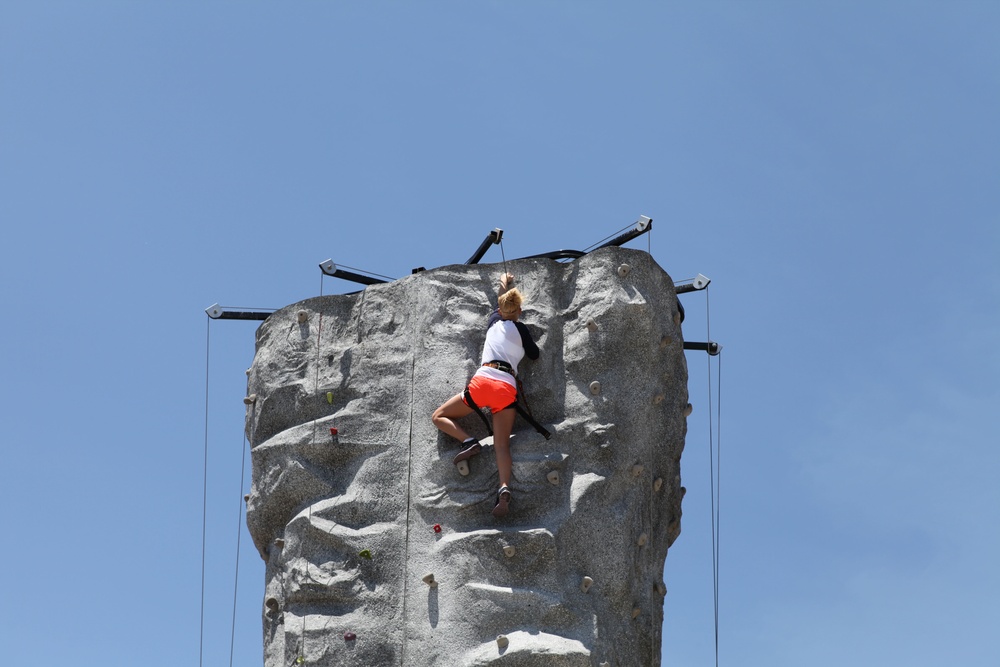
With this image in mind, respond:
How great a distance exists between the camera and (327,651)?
58.9 feet

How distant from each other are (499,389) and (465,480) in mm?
948

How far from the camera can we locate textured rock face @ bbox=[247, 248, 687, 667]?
1752 cm

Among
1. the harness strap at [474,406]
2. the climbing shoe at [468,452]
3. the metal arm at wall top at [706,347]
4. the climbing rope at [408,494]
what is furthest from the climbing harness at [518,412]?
the metal arm at wall top at [706,347]

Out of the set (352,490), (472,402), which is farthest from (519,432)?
(352,490)

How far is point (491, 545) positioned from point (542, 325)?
230cm

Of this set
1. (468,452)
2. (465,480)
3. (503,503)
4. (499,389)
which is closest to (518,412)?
(499,389)

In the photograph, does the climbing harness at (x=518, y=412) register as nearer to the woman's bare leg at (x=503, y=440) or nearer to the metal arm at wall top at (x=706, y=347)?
the woman's bare leg at (x=503, y=440)

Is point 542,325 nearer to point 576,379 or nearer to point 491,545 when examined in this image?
point 576,379

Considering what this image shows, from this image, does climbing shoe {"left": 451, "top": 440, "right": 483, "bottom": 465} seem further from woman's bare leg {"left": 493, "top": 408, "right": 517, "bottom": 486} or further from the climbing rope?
the climbing rope

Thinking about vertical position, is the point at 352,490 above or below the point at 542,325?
below

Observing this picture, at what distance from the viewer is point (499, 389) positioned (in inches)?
709

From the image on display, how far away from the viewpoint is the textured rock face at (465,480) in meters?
17.5

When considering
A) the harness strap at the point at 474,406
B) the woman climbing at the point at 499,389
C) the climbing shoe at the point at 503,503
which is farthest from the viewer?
the harness strap at the point at 474,406

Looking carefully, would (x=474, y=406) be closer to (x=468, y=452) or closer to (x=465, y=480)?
(x=468, y=452)
